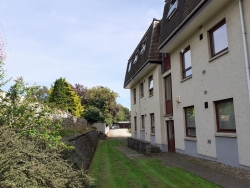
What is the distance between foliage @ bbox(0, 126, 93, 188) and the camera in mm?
2637

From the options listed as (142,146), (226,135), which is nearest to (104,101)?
(142,146)

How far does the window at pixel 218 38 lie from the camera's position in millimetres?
8023

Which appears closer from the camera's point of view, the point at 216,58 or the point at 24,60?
the point at 216,58

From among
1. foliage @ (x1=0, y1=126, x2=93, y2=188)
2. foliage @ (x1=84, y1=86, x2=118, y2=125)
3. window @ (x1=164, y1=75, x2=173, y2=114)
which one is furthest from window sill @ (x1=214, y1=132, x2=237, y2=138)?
foliage @ (x1=84, y1=86, x2=118, y2=125)

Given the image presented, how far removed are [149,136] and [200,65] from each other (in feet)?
28.4

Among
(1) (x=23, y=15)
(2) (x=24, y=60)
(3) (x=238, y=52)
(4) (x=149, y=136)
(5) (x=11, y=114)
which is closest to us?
(5) (x=11, y=114)

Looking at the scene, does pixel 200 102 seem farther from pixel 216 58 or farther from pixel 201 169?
pixel 201 169

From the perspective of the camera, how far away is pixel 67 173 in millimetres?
3863

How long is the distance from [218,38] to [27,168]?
329 inches

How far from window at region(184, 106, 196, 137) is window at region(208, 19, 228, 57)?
321 cm

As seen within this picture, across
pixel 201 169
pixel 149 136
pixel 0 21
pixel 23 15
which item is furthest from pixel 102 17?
pixel 149 136

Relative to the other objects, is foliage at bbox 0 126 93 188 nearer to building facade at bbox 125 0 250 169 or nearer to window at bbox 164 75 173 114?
building facade at bbox 125 0 250 169

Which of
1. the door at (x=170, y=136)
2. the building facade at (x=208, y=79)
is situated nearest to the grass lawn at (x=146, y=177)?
the building facade at (x=208, y=79)

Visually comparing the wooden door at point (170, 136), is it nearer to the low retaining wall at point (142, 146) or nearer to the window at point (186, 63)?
the low retaining wall at point (142, 146)
